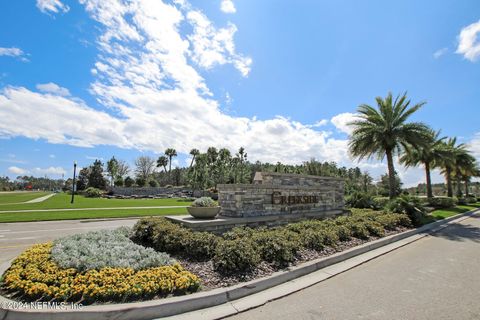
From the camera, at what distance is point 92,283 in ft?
13.4

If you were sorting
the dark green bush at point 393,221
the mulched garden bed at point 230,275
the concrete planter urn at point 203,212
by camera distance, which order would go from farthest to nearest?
the dark green bush at point 393,221 < the concrete planter urn at point 203,212 < the mulched garden bed at point 230,275

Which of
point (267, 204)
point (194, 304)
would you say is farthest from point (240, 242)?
point (267, 204)

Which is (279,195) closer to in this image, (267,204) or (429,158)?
(267,204)

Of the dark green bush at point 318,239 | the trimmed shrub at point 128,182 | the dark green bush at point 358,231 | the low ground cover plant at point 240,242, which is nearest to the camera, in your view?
the low ground cover plant at point 240,242

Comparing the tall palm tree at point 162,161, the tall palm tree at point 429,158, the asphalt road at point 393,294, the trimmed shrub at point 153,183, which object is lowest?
the asphalt road at point 393,294

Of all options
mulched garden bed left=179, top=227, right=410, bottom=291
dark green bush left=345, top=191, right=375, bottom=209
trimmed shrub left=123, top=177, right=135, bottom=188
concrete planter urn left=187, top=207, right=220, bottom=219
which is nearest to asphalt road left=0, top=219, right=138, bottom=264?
concrete planter urn left=187, top=207, right=220, bottom=219

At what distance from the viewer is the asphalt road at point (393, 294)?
396cm

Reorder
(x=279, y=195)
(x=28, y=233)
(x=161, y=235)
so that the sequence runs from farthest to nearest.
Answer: (x=279, y=195), (x=28, y=233), (x=161, y=235)

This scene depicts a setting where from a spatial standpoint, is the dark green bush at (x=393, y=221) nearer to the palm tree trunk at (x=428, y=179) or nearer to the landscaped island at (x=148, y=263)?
the landscaped island at (x=148, y=263)

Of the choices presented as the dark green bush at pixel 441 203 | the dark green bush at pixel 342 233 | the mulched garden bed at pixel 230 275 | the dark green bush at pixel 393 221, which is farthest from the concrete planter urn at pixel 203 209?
the dark green bush at pixel 441 203

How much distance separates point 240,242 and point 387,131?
16.1m

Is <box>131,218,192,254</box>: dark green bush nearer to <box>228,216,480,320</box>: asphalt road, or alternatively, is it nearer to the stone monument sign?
the stone monument sign

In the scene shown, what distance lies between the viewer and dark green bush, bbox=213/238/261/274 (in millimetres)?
5234

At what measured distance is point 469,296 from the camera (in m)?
4.64
